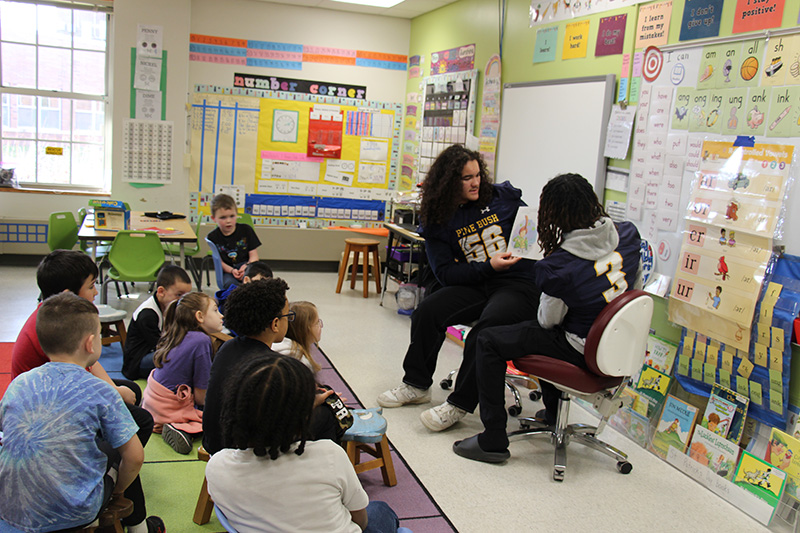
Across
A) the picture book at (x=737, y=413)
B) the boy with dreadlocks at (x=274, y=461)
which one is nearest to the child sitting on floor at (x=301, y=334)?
the boy with dreadlocks at (x=274, y=461)

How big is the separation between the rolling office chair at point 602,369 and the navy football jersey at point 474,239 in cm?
70

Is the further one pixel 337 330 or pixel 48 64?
pixel 48 64

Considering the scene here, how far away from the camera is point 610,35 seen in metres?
3.90

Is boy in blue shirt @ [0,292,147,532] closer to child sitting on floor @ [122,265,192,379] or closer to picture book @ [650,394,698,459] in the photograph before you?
child sitting on floor @ [122,265,192,379]

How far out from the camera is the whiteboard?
12.9 feet

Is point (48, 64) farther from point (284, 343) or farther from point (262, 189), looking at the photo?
point (284, 343)

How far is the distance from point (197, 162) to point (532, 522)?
5313 mm

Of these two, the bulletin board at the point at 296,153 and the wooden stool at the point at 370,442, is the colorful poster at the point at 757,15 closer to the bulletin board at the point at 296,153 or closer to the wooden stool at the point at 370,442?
the wooden stool at the point at 370,442

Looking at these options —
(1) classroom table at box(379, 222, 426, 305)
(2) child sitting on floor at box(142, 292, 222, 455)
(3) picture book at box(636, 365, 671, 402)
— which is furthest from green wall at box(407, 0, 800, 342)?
(2) child sitting on floor at box(142, 292, 222, 455)

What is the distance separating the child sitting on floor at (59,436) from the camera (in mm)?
1630

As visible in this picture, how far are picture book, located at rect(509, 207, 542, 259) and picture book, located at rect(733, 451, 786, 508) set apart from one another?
1325 millimetres

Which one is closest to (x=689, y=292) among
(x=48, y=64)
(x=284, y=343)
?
(x=284, y=343)

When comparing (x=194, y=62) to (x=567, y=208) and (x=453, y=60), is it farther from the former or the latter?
(x=567, y=208)

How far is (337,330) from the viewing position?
4953 mm
